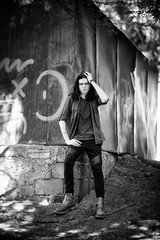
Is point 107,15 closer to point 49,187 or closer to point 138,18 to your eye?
point 138,18

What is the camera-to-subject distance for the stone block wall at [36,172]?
5746 mm

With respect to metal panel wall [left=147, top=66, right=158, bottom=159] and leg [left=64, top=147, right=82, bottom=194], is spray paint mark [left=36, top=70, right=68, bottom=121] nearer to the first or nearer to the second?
leg [left=64, top=147, right=82, bottom=194]

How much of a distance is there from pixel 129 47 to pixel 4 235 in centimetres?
496

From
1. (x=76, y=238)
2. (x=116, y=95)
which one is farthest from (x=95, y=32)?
(x=76, y=238)

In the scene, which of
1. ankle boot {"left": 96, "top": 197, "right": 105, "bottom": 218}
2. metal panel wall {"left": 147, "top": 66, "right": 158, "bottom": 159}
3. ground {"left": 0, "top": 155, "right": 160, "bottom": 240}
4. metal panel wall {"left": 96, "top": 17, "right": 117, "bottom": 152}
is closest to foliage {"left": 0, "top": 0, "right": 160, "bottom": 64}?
metal panel wall {"left": 96, "top": 17, "right": 117, "bottom": 152}

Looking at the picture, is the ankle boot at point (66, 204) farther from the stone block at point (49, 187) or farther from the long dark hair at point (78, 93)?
the long dark hair at point (78, 93)

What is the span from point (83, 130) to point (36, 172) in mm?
1180

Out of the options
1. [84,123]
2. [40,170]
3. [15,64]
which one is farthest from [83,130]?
[15,64]

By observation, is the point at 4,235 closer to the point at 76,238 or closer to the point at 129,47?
the point at 76,238

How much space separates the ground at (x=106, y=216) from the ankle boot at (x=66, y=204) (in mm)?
74

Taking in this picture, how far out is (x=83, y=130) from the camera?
5285 mm

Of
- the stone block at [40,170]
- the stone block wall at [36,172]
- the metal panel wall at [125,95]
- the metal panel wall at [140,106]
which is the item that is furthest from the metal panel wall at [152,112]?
the stone block at [40,170]

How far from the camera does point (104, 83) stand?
637cm

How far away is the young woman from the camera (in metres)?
5.19
